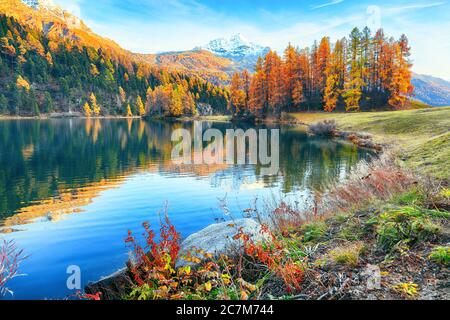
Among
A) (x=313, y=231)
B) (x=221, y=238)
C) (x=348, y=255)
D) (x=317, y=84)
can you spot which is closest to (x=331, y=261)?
(x=348, y=255)

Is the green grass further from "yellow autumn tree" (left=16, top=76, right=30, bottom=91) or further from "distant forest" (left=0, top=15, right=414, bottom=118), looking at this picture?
"yellow autumn tree" (left=16, top=76, right=30, bottom=91)

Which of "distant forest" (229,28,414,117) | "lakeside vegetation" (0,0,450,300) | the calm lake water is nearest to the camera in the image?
"lakeside vegetation" (0,0,450,300)

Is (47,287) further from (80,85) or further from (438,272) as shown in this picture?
(80,85)

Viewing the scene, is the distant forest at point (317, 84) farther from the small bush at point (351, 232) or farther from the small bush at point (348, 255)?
the small bush at point (348, 255)

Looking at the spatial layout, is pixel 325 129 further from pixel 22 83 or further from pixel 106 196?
pixel 22 83

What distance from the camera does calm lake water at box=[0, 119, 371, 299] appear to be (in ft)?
35.1

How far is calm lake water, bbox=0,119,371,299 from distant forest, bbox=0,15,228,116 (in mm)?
104737

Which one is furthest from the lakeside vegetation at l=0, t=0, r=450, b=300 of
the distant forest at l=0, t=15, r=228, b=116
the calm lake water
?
the distant forest at l=0, t=15, r=228, b=116

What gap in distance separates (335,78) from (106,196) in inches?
2862

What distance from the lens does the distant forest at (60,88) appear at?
135m

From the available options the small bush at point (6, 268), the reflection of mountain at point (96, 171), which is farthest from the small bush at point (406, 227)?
the reflection of mountain at point (96, 171)

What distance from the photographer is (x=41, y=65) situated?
552 ft

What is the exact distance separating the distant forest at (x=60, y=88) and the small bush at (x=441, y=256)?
423 feet
